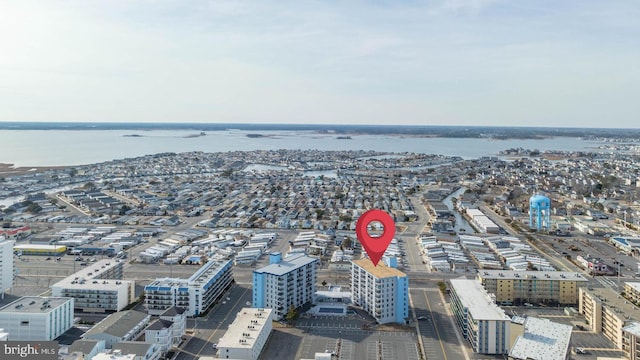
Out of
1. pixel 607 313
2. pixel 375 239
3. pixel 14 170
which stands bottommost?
pixel 607 313

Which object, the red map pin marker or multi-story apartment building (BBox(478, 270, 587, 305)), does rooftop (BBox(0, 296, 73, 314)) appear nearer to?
the red map pin marker

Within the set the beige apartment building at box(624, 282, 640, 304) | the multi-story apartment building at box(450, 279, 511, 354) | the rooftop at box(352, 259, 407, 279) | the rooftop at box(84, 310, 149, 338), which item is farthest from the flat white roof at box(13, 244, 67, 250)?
the beige apartment building at box(624, 282, 640, 304)

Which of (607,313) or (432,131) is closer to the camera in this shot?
(607,313)

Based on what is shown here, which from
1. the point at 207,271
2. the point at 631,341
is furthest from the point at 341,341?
the point at 631,341

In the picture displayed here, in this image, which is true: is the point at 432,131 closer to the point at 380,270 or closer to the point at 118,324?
the point at 380,270

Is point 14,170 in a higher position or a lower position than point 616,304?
higher

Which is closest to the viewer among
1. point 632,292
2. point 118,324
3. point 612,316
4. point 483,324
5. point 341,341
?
point 483,324

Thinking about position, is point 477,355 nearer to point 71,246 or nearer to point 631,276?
point 631,276
